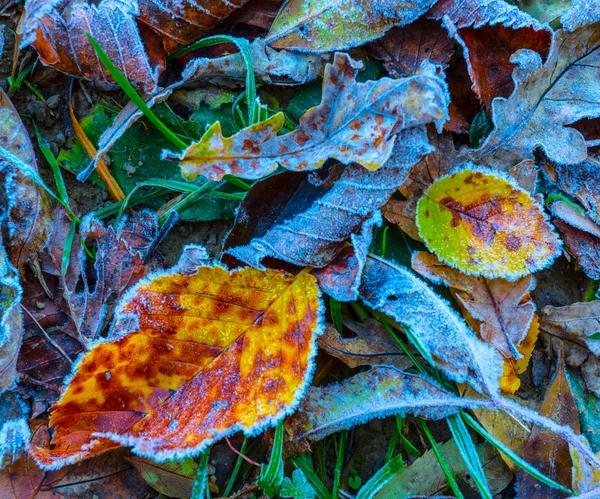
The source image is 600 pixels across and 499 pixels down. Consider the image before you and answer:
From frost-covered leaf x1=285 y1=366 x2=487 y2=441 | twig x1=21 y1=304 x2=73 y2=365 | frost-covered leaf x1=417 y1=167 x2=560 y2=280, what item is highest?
frost-covered leaf x1=417 y1=167 x2=560 y2=280

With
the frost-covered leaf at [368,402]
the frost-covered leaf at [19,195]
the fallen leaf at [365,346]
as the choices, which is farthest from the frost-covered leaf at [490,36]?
the frost-covered leaf at [19,195]

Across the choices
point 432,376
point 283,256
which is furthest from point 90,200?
point 432,376

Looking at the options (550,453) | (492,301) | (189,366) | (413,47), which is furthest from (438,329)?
(413,47)

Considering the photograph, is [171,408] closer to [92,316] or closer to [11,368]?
[92,316]

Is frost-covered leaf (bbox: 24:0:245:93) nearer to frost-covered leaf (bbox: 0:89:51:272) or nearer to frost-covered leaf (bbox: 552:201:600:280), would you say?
frost-covered leaf (bbox: 0:89:51:272)

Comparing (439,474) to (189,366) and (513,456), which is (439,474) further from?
(189,366)

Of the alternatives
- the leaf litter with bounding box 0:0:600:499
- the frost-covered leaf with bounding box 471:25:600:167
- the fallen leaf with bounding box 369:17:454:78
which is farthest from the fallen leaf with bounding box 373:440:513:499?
the fallen leaf with bounding box 369:17:454:78

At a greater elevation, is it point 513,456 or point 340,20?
point 340,20

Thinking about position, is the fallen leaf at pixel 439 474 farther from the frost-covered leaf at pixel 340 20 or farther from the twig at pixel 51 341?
the frost-covered leaf at pixel 340 20
